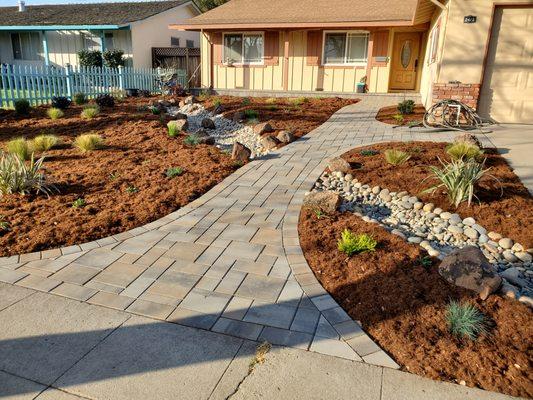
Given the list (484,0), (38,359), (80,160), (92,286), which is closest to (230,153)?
(80,160)

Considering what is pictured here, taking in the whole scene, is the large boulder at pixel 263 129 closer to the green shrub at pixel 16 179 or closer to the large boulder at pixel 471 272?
the green shrub at pixel 16 179

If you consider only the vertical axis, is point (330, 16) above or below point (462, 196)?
above

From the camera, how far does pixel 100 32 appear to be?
21.2 meters

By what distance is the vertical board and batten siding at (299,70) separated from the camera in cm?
1522

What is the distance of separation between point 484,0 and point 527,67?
5.64 feet

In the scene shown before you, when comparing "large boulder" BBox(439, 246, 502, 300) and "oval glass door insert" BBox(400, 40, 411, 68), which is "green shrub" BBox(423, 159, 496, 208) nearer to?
"large boulder" BBox(439, 246, 502, 300)

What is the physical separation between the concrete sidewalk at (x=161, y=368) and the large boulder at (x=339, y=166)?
382cm

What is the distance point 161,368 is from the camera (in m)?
2.51

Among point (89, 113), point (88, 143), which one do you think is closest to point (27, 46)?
Answer: point (89, 113)

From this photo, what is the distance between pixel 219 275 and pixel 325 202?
5.65 ft

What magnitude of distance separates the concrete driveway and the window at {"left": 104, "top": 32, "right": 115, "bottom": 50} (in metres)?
19.0

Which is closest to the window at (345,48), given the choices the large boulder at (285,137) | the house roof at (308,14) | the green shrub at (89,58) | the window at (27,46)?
the house roof at (308,14)

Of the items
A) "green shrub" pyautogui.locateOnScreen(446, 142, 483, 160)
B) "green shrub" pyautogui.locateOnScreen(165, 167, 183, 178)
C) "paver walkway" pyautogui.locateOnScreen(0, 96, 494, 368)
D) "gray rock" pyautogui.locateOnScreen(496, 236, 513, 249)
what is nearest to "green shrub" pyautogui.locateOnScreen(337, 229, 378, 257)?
"paver walkway" pyautogui.locateOnScreen(0, 96, 494, 368)

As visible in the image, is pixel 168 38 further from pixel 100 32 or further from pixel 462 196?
pixel 462 196
